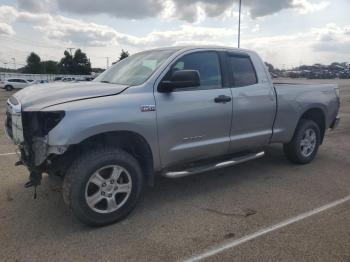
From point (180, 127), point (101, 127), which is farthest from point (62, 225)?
point (180, 127)

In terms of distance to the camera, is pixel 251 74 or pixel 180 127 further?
pixel 251 74

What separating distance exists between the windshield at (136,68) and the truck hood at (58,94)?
0.33m

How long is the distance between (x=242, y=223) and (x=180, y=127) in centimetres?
128

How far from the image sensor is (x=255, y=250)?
10.7 feet

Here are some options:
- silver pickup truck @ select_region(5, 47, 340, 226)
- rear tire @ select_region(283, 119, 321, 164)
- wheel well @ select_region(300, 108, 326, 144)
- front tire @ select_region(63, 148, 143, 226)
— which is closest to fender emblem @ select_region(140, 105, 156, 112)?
silver pickup truck @ select_region(5, 47, 340, 226)

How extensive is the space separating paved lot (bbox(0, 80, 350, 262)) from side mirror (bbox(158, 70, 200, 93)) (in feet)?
4.72

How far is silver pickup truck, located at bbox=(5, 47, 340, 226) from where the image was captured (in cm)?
354

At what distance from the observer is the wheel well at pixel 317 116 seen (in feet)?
20.1

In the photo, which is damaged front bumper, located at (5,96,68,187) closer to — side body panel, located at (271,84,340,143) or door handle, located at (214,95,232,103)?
door handle, located at (214,95,232,103)

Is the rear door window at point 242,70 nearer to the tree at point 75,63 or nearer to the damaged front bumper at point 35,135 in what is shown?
the damaged front bumper at point 35,135

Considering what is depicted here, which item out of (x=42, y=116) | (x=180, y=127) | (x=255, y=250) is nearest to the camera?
(x=255, y=250)

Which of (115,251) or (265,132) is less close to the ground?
(265,132)

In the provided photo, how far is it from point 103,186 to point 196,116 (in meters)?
1.40

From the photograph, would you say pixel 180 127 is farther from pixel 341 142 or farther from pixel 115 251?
pixel 341 142
